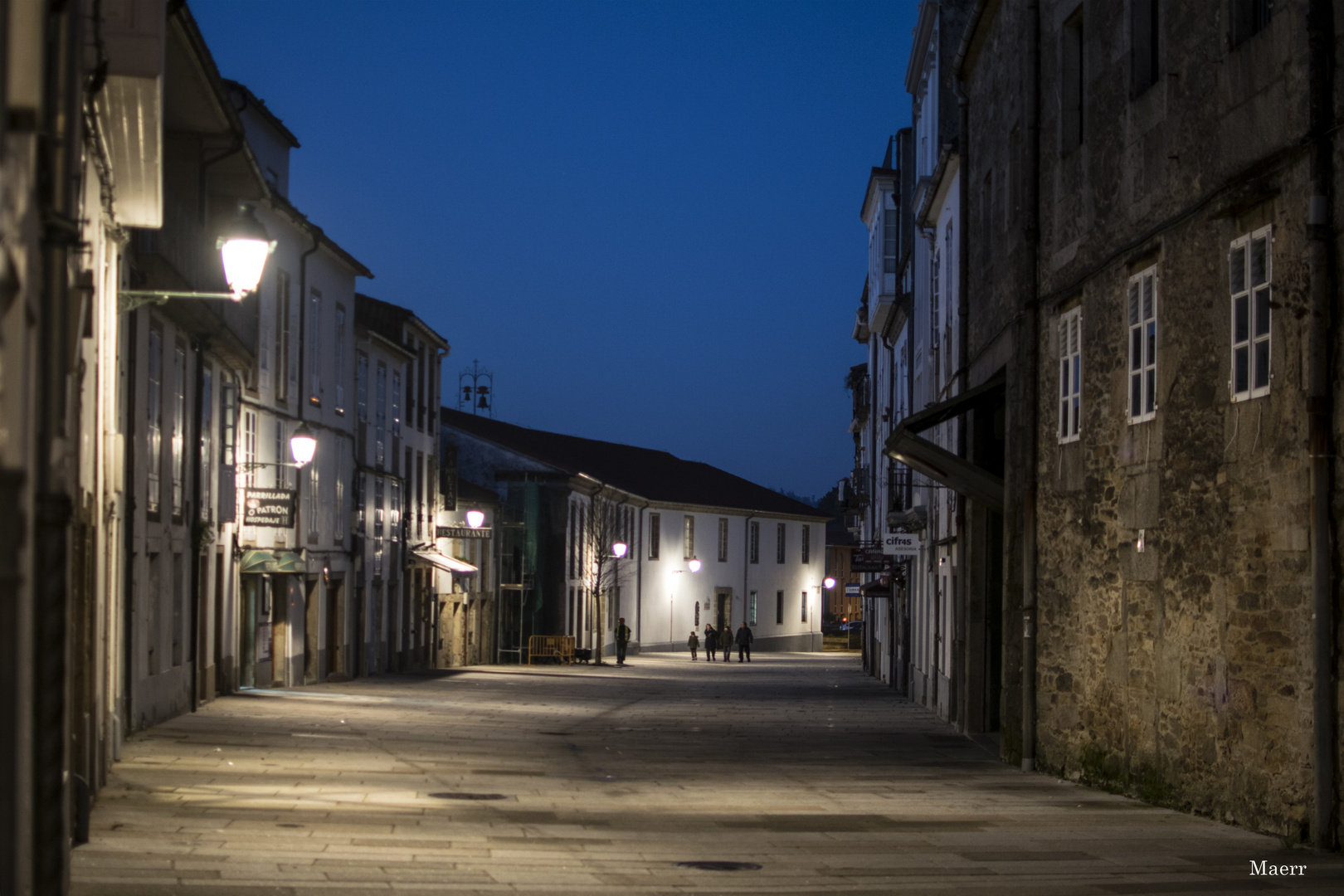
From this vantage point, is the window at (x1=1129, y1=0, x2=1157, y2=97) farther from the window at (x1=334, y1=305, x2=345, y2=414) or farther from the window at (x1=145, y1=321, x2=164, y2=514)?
the window at (x1=334, y1=305, x2=345, y2=414)

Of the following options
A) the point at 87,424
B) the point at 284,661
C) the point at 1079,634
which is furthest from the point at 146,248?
the point at 284,661

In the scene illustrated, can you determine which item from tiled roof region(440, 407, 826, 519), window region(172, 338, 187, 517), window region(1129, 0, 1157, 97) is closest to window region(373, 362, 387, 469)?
window region(172, 338, 187, 517)

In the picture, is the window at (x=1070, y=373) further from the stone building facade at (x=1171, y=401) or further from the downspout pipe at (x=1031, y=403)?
the downspout pipe at (x=1031, y=403)

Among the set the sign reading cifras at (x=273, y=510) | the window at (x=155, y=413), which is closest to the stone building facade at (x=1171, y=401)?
the window at (x=155, y=413)

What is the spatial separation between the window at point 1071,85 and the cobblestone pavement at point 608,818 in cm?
637

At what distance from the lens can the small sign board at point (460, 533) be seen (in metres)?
42.5

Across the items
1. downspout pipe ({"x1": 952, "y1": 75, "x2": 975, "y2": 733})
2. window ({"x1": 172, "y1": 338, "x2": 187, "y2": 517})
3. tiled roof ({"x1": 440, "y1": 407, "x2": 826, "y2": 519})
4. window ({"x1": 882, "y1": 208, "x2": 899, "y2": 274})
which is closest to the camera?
window ({"x1": 172, "y1": 338, "x2": 187, "y2": 517})

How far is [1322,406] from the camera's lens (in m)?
9.88

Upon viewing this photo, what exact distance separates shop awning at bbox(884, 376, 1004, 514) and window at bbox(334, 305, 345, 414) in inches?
673

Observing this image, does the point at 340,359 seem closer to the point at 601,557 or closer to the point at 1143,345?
the point at 601,557

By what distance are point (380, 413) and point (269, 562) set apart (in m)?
12.4

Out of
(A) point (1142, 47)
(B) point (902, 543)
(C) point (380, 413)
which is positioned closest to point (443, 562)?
(C) point (380, 413)

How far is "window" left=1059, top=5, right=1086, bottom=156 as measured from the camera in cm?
1557

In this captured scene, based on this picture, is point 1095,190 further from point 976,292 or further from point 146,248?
point 146,248
